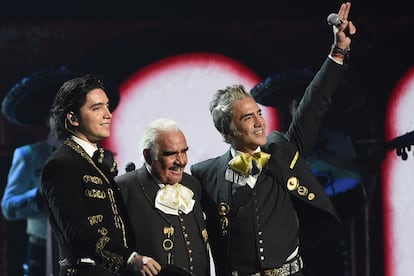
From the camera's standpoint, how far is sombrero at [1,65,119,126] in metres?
4.89

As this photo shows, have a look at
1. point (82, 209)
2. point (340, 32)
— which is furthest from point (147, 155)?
point (340, 32)

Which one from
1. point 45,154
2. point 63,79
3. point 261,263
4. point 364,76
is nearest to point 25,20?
point 63,79

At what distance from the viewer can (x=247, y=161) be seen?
3.40 metres

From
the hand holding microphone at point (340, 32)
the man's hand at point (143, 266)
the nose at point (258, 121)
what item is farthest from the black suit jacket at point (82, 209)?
the hand holding microphone at point (340, 32)

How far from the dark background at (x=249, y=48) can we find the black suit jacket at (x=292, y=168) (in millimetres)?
1412

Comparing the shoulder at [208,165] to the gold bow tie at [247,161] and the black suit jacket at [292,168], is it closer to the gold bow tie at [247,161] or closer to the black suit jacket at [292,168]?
the black suit jacket at [292,168]

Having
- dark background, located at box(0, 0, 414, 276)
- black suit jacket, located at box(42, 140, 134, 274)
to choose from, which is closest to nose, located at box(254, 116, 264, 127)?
black suit jacket, located at box(42, 140, 134, 274)

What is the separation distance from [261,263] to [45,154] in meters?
1.97

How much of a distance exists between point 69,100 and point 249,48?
2.04 meters

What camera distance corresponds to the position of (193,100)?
4.96 metres

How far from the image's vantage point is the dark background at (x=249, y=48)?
4910 millimetres

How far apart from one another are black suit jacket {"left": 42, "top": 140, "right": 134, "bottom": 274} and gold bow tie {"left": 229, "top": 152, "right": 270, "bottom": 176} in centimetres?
57

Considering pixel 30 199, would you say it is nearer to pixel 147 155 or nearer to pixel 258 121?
pixel 147 155

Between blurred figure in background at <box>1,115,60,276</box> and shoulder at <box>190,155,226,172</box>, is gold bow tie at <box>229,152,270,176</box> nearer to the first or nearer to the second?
shoulder at <box>190,155,226,172</box>
